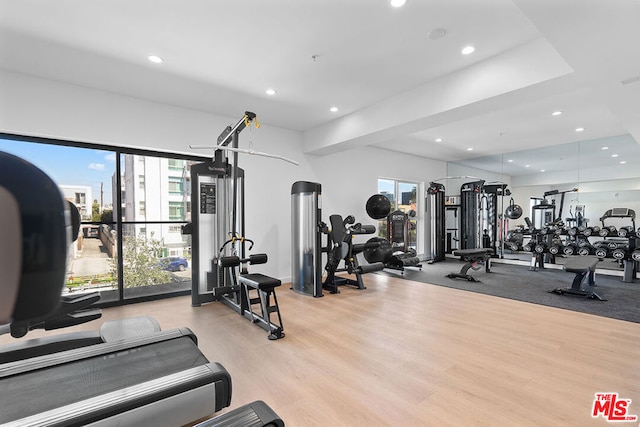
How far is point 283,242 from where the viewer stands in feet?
18.1

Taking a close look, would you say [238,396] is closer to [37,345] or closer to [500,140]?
[37,345]

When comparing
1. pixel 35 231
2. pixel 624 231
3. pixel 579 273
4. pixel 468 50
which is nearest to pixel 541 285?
pixel 579 273

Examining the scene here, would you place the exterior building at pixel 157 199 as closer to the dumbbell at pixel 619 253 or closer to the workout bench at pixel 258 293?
the workout bench at pixel 258 293

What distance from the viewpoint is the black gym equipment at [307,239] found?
461cm

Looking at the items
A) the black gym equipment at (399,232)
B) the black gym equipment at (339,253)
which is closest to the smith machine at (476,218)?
the black gym equipment at (399,232)

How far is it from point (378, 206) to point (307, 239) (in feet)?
7.13

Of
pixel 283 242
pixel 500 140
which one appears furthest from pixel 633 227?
pixel 283 242

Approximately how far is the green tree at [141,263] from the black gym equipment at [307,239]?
2.09 metres

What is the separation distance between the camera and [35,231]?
1.41ft

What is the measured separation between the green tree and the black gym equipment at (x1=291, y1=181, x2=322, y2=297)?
6.85 feet

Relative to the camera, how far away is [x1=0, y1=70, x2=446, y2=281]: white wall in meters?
3.44

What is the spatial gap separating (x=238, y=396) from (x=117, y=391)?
786 mm

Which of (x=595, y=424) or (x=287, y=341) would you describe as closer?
(x=595, y=424)

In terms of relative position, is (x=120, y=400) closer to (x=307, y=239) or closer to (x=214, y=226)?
(x=214, y=226)
